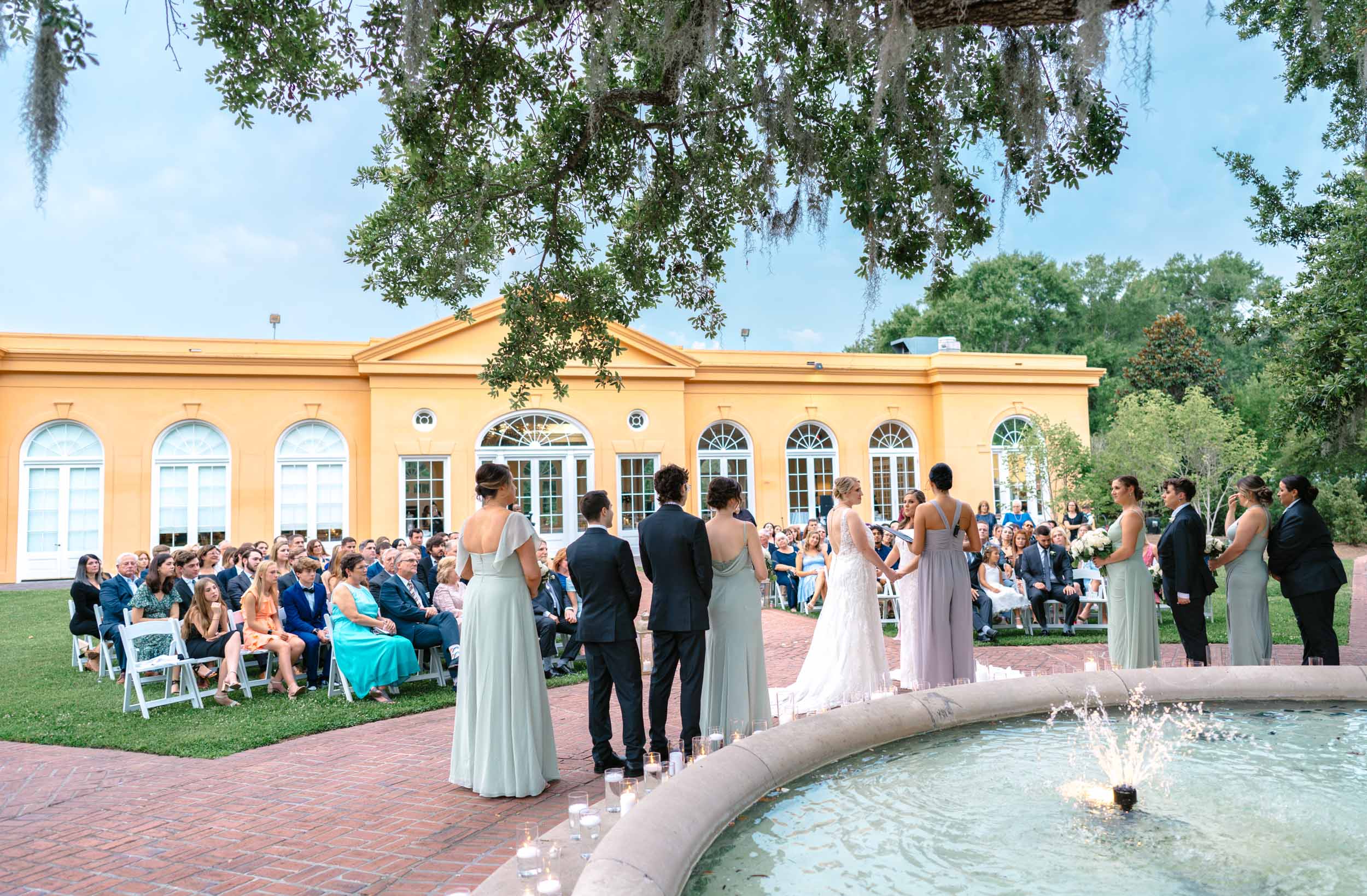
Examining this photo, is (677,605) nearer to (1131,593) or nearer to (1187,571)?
(1131,593)

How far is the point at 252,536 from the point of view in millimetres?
20844

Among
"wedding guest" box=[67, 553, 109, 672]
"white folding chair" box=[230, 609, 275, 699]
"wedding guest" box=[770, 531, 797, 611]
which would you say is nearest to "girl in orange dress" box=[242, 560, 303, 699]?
"white folding chair" box=[230, 609, 275, 699]

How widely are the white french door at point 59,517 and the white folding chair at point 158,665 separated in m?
14.4

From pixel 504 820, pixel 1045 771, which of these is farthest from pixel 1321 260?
pixel 504 820

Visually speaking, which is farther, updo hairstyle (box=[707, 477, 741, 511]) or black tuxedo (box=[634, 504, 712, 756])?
updo hairstyle (box=[707, 477, 741, 511])

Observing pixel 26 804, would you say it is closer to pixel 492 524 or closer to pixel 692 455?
pixel 492 524

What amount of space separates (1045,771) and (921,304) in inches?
1814

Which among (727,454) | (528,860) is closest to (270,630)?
(528,860)

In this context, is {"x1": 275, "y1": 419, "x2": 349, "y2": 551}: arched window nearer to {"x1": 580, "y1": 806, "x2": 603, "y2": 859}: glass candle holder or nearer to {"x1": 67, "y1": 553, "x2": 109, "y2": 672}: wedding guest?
{"x1": 67, "y1": 553, "x2": 109, "y2": 672}: wedding guest

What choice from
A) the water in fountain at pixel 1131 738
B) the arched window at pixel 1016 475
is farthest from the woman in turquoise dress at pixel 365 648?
the arched window at pixel 1016 475

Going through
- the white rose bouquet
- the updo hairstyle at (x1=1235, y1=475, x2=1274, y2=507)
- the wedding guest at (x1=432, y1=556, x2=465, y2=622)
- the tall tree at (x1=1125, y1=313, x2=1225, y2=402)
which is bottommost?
the wedding guest at (x1=432, y1=556, x2=465, y2=622)

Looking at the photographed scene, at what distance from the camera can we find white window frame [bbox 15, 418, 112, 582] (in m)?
19.8

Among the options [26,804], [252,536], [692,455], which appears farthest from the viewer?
[692,455]

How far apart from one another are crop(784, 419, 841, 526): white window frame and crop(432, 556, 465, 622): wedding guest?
16.3 metres
